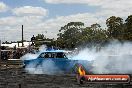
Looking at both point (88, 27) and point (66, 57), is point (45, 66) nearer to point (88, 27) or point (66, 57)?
point (66, 57)

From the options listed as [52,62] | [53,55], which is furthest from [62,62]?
[53,55]

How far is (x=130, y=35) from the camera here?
7594cm

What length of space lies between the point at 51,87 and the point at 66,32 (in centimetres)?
13202

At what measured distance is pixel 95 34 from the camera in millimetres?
122688

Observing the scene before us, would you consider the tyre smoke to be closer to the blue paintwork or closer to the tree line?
the blue paintwork

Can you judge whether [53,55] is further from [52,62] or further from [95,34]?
[95,34]

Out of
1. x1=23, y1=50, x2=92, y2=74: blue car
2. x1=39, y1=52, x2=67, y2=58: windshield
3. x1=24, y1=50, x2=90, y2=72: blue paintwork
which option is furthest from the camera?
x1=39, y1=52, x2=67, y2=58: windshield

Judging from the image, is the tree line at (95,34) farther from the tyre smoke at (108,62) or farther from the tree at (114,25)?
the tyre smoke at (108,62)

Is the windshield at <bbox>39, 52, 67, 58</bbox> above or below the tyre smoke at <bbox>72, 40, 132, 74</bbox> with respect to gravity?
above

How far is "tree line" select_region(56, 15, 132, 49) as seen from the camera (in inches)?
3236

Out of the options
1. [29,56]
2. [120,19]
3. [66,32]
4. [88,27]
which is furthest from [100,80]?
[66,32]

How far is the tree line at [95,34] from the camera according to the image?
270 ft

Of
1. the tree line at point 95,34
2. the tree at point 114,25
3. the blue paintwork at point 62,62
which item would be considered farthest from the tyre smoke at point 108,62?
the tree at point 114,25

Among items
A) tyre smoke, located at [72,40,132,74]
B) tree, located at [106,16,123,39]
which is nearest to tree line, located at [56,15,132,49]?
tree, located at [106,16,123,39]
